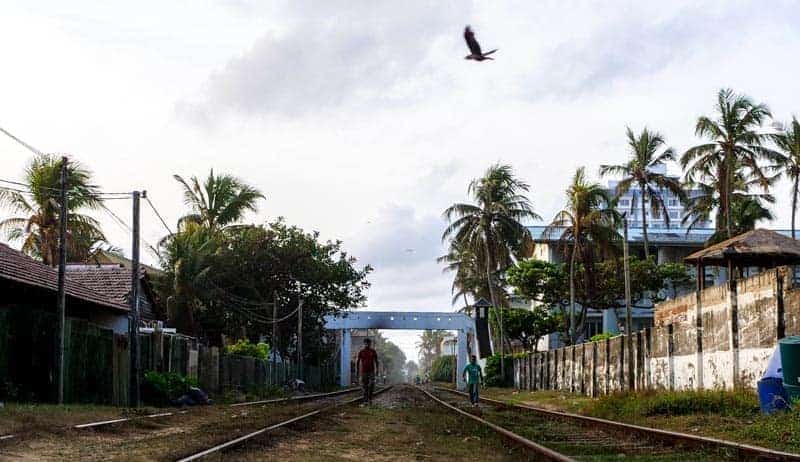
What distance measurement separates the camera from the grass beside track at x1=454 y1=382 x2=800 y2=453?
42.4 feet

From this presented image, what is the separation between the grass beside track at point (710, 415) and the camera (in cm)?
1291

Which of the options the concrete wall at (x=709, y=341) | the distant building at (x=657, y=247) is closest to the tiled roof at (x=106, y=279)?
the concrete wall at (x=709, y=341)

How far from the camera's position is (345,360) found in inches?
3216

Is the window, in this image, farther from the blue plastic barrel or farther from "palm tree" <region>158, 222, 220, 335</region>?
the blue plastic barrel

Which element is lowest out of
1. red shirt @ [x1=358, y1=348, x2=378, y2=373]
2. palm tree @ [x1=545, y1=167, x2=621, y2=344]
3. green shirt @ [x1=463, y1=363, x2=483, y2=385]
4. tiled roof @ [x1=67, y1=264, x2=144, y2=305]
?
green shirt @ [x1=463, y1=363, x2=483, y2=385]

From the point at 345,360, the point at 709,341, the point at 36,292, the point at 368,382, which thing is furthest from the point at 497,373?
the point at 36,292

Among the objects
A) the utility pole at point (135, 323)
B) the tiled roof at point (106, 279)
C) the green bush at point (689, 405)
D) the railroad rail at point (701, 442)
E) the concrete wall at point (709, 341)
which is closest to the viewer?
the railroad rail at point (701, 442)

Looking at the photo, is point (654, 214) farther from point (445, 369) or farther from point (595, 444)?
point (445, 369)

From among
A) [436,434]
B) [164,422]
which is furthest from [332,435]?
[164,422]

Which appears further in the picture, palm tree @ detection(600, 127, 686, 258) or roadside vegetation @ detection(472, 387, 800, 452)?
palm tree @ detection(600, 127, 686, 258)

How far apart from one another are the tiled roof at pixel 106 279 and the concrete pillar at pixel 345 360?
→ 39.5 metres

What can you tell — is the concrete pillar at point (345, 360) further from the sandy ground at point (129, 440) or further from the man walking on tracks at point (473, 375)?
the sandy ground at point (129, 440)

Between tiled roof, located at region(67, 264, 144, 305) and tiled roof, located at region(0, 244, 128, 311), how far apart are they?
692 centimetres

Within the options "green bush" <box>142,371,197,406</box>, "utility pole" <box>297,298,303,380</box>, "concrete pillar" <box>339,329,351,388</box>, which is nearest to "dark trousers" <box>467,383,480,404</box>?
"green bush" <box>142,371,197,406</box>
